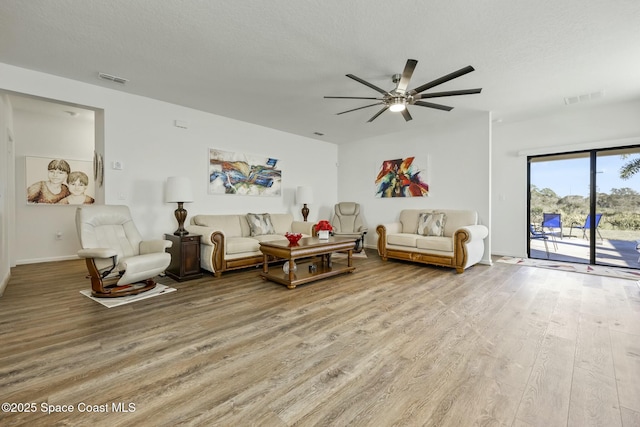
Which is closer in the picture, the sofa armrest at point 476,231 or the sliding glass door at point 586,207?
the sofa armrest at point 476,231

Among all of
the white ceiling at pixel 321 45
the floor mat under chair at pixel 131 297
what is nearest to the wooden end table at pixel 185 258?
the floor mat under chair at pixel 131 297

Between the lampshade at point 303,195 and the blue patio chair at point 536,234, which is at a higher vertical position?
the lampshade at point 303,195

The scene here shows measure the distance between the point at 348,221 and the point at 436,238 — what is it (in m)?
2.19

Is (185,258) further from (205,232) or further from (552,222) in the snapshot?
(552,222)

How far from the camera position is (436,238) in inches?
180

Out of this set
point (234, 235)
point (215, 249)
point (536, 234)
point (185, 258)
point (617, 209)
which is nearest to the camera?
point (185, 258)

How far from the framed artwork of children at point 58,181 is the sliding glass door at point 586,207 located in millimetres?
8372

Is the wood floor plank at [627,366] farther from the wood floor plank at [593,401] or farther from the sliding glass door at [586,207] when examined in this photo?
the sliding glass door at [586,207]

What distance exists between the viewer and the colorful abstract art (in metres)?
5.78

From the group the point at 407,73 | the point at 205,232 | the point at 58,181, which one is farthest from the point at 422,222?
the point at 58,181

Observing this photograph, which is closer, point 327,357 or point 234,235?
point 327,357

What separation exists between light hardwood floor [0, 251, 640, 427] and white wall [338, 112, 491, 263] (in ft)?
7.56

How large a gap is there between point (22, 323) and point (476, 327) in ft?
12.4

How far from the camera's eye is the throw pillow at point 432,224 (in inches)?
196
